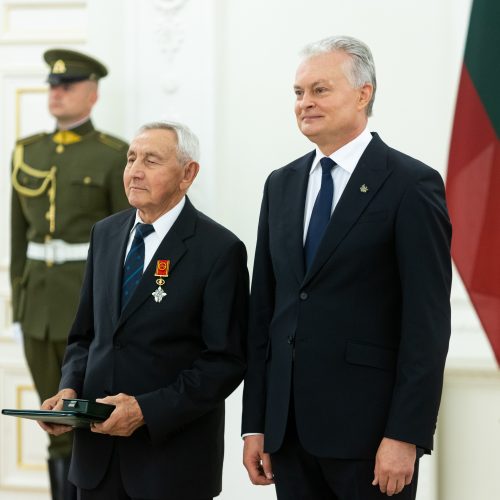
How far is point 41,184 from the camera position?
12.2 feet

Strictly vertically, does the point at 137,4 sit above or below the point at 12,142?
above

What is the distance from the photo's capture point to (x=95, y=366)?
7.45 feet

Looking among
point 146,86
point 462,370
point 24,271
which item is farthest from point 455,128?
point 24,271

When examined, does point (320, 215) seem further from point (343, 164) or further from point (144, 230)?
point (144, 230)

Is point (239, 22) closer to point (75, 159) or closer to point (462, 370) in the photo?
point (75, 159)

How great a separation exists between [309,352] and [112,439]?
516 millimetres

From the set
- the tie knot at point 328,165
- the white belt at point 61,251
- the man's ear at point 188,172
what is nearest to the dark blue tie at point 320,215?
the tie knot at point 328,165

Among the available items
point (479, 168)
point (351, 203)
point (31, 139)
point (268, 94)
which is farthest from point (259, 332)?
point (31, 139)

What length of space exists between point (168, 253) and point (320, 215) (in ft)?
1.29

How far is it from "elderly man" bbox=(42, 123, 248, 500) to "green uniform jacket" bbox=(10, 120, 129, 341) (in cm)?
132

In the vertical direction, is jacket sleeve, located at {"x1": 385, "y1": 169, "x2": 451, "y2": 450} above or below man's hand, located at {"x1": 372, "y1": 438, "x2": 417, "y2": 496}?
above

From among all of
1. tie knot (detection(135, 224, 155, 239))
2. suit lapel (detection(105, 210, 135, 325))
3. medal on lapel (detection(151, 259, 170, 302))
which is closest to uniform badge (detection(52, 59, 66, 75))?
suit lapel (detection(105, 210, 135, 325))

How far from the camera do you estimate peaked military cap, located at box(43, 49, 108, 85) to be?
363 cm

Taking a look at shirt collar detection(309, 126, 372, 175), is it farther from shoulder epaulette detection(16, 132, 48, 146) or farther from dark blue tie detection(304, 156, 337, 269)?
shoulder epaulette detection(16, 132, 48, 146)
